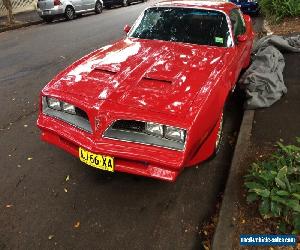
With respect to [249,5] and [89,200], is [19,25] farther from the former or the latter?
[89,200]

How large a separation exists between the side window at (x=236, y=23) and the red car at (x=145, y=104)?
17.0 inches

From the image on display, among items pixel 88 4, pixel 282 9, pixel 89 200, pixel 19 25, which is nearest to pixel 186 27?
pixel 89 200

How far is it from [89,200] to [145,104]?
1.18 m

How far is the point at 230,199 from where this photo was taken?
11.1 feet

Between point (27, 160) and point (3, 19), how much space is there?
15.0m

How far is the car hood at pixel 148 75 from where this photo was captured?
333 cm

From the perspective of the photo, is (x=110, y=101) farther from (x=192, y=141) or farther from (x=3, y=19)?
(x=3, y=19)

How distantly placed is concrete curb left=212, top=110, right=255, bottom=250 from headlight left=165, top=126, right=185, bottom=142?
2.59 ft

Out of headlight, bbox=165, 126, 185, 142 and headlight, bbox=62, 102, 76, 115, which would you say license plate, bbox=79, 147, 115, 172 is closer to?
headlight, bbox=62, 102, 76, 115

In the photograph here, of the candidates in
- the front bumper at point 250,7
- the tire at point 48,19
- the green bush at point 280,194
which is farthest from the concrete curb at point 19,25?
the green bush at point 280,194

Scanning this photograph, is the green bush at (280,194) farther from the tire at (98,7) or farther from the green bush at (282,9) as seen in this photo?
the tire at (98,7)

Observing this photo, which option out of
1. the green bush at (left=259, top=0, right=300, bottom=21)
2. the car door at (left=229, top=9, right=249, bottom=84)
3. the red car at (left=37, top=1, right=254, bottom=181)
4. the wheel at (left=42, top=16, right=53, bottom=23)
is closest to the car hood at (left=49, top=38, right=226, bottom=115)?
the red car at (left=37, top=1, right=254, bottom=181)

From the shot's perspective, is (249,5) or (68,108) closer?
(68,108)

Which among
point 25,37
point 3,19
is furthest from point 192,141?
point 3,19
